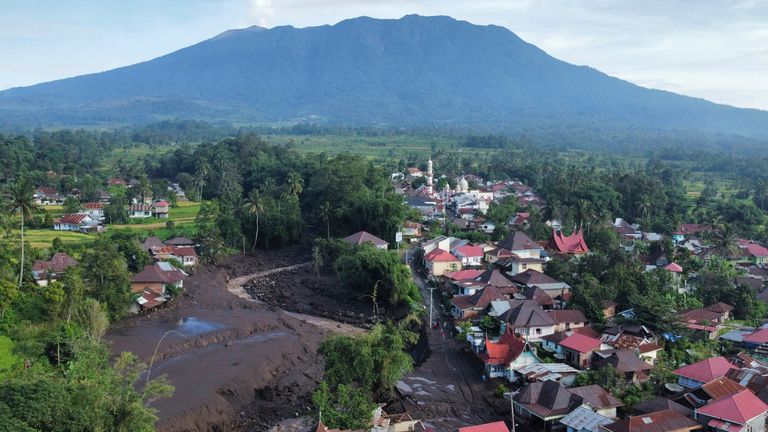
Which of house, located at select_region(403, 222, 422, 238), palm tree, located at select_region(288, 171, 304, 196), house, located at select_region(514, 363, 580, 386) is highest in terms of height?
palm tree, located at select_region(288, 171, 304, 196)

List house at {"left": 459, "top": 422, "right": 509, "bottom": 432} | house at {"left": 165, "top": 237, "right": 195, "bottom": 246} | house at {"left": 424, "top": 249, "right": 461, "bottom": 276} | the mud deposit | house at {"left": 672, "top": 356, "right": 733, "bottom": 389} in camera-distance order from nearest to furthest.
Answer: house at {"left": 459, "top": 422, "right": 509, "bottom": 432}, the mud deposit, house at {"left": 672, "top": 356, "right": 733, "bottom": 389}, house at {"left": 424, "top": 249, "right": 461, "bottom": 276}, house at {"left": 165, "top": 237, "right": 195, "bottom": 246}

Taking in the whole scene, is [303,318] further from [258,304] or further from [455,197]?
[455,197]

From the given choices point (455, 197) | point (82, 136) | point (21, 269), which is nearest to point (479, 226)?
point (455, 197)

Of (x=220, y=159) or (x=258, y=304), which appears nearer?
(x=258, y=304)

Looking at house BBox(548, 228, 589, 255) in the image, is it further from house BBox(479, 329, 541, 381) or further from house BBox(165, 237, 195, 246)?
house BBox(165, 237, 195, 246)

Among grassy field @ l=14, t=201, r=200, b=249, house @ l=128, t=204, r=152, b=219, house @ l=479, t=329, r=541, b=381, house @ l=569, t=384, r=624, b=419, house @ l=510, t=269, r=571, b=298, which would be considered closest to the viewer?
house @ l=569, t=384, r=624, b=419

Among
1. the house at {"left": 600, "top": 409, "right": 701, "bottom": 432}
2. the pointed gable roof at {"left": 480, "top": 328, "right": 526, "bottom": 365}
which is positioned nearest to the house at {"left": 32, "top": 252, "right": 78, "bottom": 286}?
the pointed gable roof at {"left": 480, "top": 328, "right": 526, "bottom": 365}

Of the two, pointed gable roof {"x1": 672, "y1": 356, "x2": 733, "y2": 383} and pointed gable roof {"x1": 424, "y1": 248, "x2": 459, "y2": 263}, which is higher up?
pointed gable roof {"x1": 672, "y1": 356, "x2": 733, "y2": 383}
